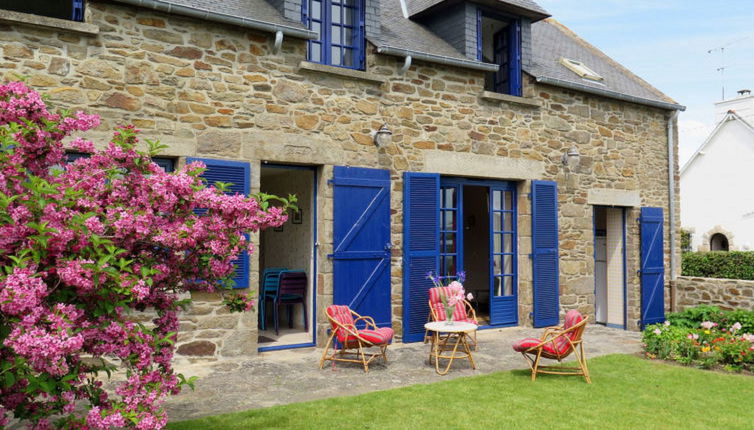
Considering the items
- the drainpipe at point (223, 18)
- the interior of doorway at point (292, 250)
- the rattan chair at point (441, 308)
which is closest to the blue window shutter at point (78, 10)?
the drainpipe at point (223, 18)

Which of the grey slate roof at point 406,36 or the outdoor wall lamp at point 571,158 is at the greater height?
the grey slate roof at point 406,36

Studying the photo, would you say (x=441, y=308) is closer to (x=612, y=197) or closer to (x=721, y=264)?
(x=612, y=197)

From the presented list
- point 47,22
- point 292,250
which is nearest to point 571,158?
point 292,250

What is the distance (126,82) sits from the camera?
593 centimetres

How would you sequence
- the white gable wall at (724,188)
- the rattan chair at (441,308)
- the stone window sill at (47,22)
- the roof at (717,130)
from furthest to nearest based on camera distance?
the white gable wall at (724,188) < the roof at (717,130) < the rattan chair at (441,308) < the stone window sill at (47,22)

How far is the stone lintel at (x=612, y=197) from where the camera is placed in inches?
380

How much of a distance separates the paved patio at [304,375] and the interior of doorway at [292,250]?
2.23ft

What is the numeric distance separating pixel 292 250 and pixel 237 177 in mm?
2354

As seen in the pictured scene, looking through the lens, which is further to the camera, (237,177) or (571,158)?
(571,158)

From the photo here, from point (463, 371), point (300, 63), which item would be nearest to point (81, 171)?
point (300, 63)

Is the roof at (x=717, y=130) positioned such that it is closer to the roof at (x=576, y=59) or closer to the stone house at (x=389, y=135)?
the roof at (x=576, y=59)

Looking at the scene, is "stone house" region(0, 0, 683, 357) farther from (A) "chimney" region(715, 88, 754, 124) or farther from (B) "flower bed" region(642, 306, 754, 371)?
(A) "chimney" region(715, 88, 754, 124)

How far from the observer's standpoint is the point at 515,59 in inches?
355

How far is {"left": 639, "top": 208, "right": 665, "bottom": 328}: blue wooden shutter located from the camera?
33.6 ft
